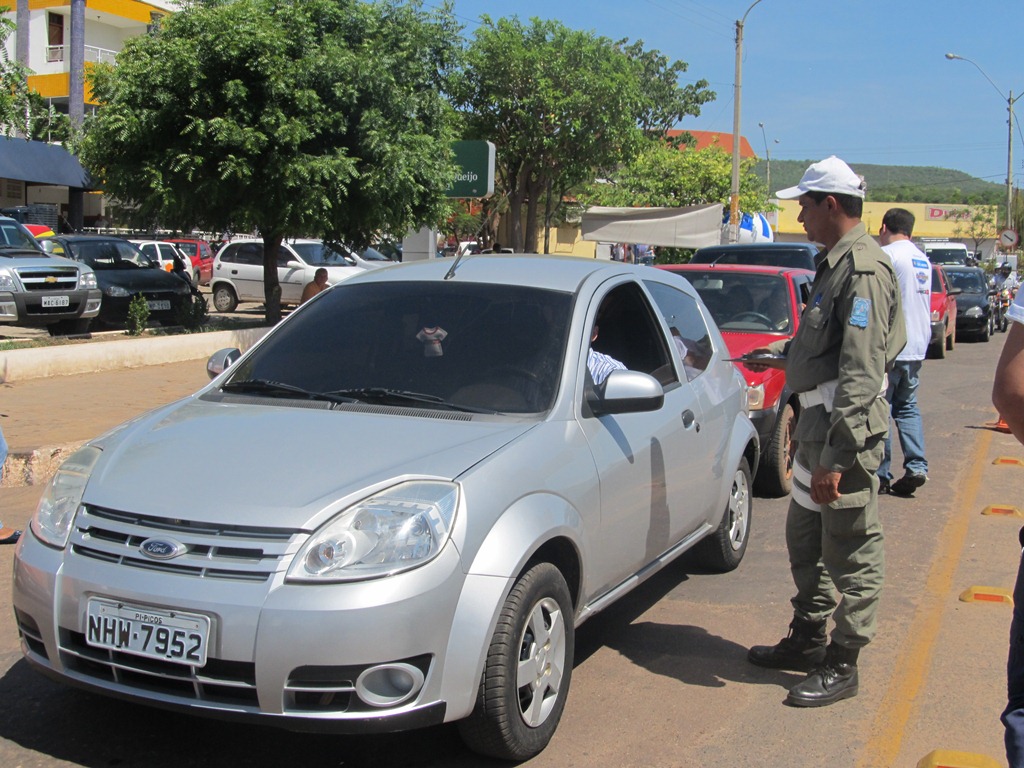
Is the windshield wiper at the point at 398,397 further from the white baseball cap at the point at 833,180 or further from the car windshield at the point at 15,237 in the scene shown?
the car windshield at the point at 15,237

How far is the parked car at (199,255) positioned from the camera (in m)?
33.7

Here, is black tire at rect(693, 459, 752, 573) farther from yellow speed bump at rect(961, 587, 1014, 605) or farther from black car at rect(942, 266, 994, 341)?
black car at rect(942, 266, 994, 341)

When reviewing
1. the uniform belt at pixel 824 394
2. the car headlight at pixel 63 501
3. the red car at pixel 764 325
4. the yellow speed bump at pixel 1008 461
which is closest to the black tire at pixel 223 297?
the red car at pixel 764 325

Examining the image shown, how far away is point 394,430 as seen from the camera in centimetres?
382

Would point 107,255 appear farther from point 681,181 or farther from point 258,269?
point 681,181

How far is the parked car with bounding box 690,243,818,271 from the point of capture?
43.3ft

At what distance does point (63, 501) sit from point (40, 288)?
11.9m

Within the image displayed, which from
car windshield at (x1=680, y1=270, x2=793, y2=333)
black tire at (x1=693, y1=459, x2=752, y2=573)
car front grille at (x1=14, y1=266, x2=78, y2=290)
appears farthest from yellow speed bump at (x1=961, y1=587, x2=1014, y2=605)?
car front grille at (x1=14, y1=266, x2=78, y2=290)

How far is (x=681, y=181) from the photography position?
30.1 meters

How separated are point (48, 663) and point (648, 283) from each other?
3246 millimetres

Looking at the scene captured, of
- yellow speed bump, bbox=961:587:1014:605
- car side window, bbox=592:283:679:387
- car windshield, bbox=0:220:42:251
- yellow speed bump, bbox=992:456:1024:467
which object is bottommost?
yellow speed bump, bbox=961:587:1014:605

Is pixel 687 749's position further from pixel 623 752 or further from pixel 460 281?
pixel 460 281

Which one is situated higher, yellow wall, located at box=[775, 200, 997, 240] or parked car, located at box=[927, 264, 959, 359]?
yellow wall, located at box=[775, 200, 997, 240]

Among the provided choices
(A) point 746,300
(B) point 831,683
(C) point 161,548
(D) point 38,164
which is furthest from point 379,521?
(D) point 38,164
